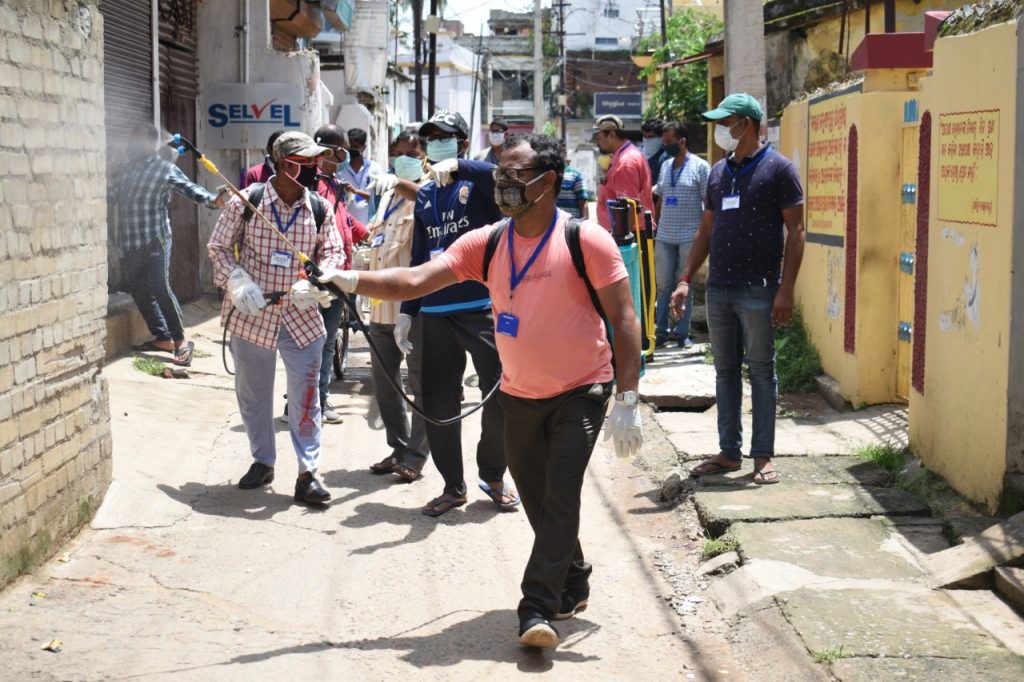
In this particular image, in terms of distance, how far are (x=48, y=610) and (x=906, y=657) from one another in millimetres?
3519

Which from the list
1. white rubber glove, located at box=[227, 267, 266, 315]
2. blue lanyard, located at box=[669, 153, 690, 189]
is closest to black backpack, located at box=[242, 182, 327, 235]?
white rubber glove, located at box=[227, 267, 266, 315]

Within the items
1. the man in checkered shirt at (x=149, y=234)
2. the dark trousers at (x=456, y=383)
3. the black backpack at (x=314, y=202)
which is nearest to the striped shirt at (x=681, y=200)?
the man in checkered shirt at (x=149, y=234)

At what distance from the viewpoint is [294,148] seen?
23.0 ft

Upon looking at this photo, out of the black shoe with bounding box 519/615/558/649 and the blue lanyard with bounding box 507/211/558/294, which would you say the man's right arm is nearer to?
the blue lanyard with bounding box 507/211/558/294

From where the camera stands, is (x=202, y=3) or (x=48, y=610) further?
(x=202, y=3)

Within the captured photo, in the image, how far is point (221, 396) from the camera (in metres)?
10.5

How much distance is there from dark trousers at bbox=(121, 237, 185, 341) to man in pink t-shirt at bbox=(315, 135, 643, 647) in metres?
6.61

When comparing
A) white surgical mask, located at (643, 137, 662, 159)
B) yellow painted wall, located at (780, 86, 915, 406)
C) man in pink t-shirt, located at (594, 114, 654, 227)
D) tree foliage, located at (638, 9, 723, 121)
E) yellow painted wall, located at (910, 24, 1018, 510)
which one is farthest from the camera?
tree foliage, located at (638, 9, 723, 121)

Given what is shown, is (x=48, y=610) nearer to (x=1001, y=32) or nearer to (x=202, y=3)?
(x=1001, y=32)

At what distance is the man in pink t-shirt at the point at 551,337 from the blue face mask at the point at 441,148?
2505 mm

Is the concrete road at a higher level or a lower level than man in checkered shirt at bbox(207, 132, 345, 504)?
lower

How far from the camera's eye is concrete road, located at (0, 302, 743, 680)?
16.2 ft

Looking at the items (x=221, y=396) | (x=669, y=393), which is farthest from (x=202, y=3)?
(x=669, y=393)

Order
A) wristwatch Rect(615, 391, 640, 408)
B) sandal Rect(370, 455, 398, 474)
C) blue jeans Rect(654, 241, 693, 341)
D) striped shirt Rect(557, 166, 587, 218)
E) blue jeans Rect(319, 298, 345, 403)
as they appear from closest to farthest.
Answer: wristwatch Rect(615, 391, 640, 408), sandal Rect(370, 455, 398, 474), blue jeans Rect(319, 298, 345, 403), striped shirt Rect(557, 166, 587, 218), blue jeans Rect(654, 241, 693, 341)
